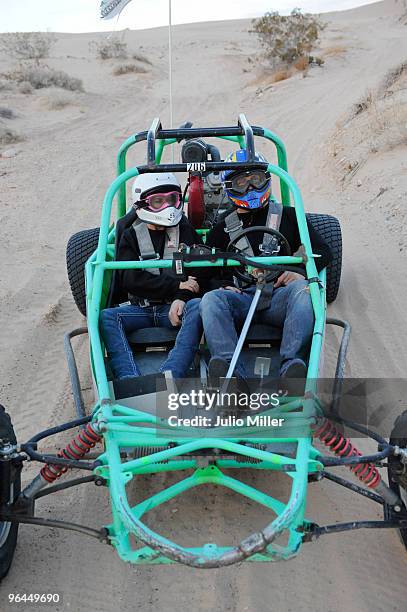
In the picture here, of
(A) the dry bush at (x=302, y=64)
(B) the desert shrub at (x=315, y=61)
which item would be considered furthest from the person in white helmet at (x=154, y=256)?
(B) the desert shrub at (x=315, y=61)

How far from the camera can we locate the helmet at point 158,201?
4.72m

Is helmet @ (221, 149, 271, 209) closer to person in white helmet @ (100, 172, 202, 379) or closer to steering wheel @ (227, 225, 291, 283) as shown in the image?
steering wheel @ (227, 225, 291, 283)

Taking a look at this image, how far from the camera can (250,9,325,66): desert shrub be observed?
64.0ft

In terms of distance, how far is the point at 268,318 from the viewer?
4348mm

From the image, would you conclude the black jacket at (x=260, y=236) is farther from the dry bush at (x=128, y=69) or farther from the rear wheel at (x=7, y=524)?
the dry bush at (x=128, y=69)

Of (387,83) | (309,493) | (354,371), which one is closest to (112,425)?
(309,493)

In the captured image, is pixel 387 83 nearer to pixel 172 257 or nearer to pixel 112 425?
pixel 172 257

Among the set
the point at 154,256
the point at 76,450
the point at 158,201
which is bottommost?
the point at 76,450

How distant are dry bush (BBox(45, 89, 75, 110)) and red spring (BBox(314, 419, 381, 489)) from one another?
14.9 metres

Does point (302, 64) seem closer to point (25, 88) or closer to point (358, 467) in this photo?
point (25, 88)

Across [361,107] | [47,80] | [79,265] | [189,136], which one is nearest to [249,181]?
[189,136]

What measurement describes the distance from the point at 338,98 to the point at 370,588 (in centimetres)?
1349

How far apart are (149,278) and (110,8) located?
621 cm

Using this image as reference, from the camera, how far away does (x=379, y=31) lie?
27.2 m
